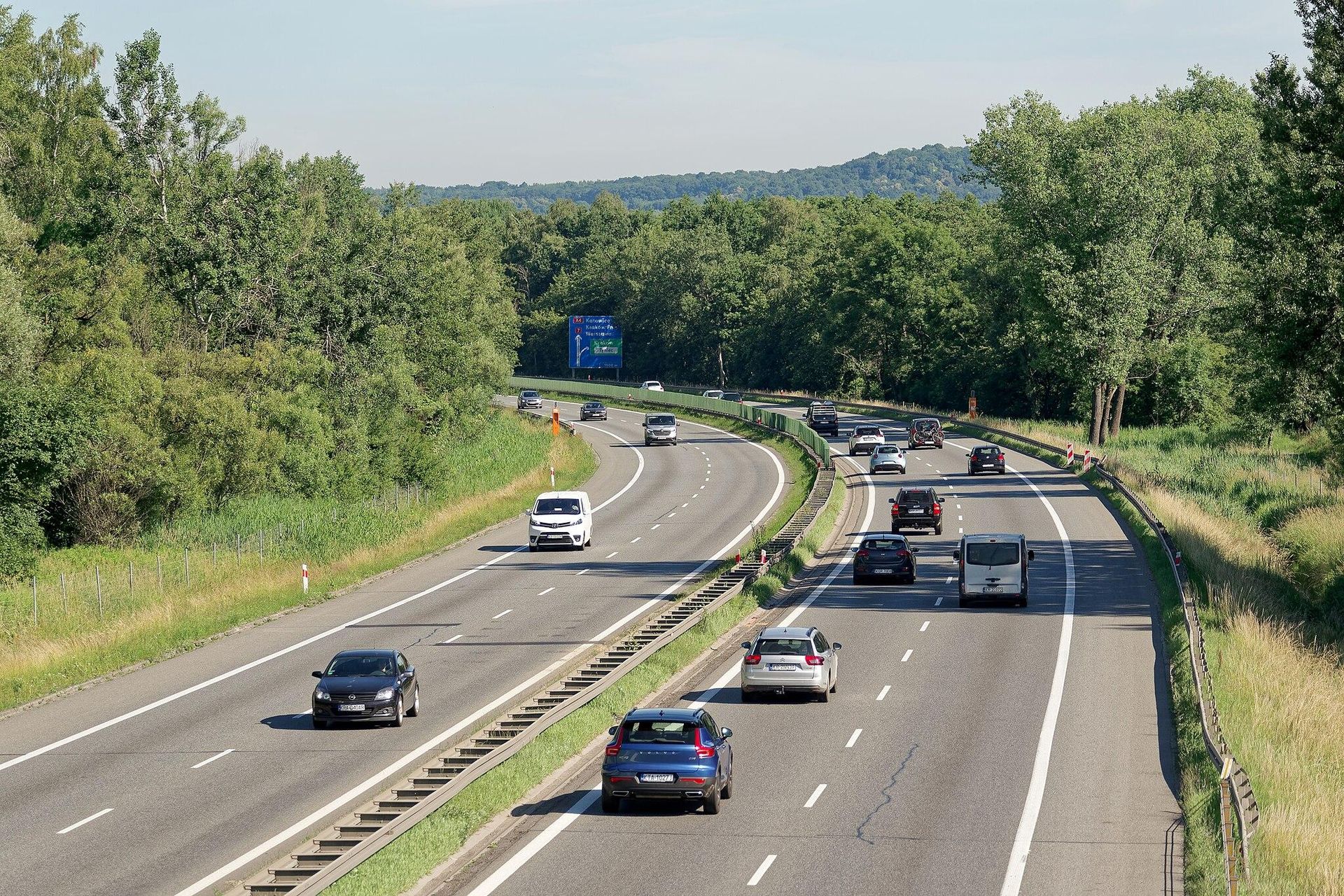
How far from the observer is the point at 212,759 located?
91.0 feet

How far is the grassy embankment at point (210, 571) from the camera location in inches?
1534

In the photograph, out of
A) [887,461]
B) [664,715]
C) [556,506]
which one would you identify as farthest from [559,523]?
[664,715]

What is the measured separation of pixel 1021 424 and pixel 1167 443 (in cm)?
1015

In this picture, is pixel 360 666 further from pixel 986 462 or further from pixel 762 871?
pixel 986 462

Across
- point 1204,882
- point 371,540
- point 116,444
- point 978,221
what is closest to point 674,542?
point 371,540

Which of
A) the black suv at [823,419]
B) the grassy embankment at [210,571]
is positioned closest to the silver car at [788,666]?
the grassy embankment at [210,571]

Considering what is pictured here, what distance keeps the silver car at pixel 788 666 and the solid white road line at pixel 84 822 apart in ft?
42.4

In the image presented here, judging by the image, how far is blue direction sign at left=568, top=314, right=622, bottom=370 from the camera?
159875mm

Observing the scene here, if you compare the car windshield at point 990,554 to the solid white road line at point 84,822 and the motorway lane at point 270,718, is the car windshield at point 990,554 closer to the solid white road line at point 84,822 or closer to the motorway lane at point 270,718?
the motorway lane at point 270,718

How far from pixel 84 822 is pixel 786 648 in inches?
555

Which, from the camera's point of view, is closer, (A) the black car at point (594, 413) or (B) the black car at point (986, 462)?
(B) the black car at point (986, 462)

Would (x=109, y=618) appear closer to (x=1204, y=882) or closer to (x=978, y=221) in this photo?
(x=1204, y=882)

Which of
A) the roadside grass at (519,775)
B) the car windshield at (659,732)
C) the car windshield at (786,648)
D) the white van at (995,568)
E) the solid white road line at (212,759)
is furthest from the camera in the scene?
the white van at (995,568)

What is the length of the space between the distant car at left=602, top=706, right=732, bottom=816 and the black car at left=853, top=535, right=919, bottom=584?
2701 centimetres
